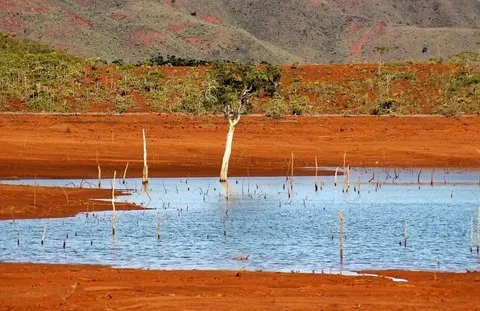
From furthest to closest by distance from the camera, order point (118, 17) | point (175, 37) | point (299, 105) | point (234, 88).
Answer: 1. point (118, 17)
2. point (175, 37)
3. point (299, 105)
4. point (234, 88)

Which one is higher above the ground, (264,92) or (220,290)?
(264,92)

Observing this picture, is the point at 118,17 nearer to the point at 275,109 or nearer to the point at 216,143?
the point at 275,109

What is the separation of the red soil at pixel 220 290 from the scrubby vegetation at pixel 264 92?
58.1 m

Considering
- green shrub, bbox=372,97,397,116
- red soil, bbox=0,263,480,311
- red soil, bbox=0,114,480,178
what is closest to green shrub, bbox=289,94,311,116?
red soil, bbox=0,114,480,178

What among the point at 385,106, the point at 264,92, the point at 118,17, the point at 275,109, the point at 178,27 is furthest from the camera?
the point at 118,17

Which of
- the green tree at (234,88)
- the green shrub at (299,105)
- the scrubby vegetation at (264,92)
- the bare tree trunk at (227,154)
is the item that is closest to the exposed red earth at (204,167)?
the bare tree trunk at (227,154)

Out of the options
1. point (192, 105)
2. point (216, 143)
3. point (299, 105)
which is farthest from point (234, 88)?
point (299, 105)

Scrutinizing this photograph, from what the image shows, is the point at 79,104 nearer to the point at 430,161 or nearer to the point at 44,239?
the point at 430,161

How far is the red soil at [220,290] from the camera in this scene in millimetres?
17312

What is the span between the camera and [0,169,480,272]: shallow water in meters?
24.5

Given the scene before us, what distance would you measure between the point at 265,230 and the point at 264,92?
65.1 meters

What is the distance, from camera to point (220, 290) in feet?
62.3

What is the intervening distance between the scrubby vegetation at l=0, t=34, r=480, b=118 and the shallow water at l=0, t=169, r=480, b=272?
121 feet

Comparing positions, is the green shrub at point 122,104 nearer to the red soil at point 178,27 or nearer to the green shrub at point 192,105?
the green shrub at point 192,105
